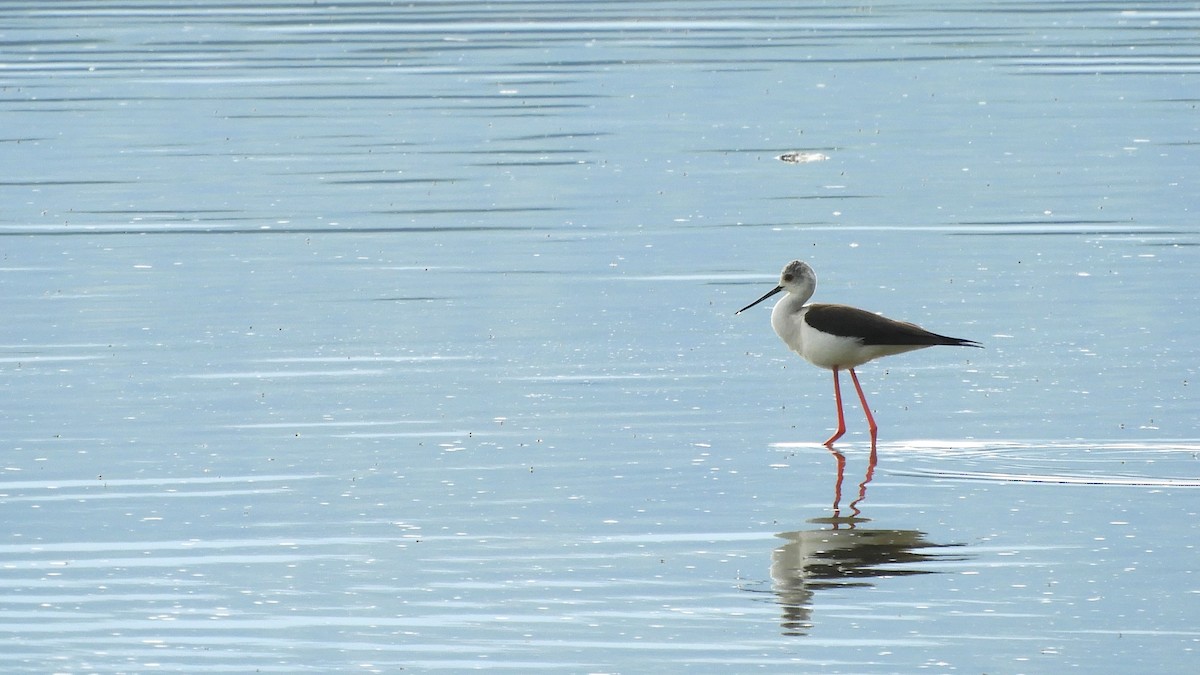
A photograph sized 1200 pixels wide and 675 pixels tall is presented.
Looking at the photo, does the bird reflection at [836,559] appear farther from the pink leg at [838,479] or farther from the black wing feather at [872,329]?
the black wing feather at [872,329]

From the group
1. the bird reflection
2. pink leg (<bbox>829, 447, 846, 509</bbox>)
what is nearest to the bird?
pink leg (<bbox>829, 447, 846, 509</bbox>)

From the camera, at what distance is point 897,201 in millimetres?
19656

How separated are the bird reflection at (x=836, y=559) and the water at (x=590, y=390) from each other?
0.03 m

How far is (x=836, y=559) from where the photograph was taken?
28.6ft

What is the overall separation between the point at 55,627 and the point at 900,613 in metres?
2.91

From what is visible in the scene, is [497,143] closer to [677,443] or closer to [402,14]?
[677,443]

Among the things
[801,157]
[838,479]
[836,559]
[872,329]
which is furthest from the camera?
[801,157]

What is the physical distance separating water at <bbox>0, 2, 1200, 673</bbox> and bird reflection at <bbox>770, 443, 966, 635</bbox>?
0.03m

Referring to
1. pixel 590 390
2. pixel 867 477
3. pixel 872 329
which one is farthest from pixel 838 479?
pixel 590 390

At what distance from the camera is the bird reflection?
8188 mm

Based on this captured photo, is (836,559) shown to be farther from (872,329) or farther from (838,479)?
(872,329)

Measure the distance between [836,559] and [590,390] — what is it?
3644mm

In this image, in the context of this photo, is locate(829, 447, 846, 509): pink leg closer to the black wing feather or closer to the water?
the water

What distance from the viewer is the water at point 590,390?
317 inches
